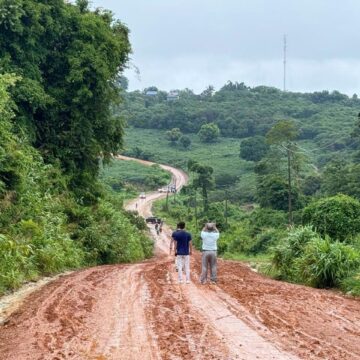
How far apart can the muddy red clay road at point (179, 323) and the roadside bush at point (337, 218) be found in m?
9.22

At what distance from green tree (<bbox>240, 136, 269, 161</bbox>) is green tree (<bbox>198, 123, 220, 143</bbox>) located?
18.4 meters

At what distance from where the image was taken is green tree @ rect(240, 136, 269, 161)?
356 ft

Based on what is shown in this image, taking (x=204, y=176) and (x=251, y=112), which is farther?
(x=251, y=112)

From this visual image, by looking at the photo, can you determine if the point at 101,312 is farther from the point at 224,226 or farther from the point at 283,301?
the point at 224,226

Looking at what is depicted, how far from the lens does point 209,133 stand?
129 metres

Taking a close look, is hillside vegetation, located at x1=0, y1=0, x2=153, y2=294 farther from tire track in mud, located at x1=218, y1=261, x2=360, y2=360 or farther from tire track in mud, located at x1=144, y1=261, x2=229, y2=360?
tire track in mud, located at x1=218, y1=261, x2=360, y2=360

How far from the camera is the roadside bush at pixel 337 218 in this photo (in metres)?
23.6

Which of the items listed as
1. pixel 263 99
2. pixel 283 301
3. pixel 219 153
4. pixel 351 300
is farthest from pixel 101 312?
pixel 263 99

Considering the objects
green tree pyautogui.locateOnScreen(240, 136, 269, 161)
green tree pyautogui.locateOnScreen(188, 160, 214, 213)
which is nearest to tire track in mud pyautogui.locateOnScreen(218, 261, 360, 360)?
green tree pyautogui.locateOnScreen(188, 160, 214, 213)

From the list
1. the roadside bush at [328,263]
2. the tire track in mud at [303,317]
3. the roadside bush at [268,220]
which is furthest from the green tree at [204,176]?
the tire track in mud at [303,317]

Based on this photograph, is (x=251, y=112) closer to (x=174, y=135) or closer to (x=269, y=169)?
(x=174, y=135)

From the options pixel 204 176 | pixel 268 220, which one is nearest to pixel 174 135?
pixel 204 176

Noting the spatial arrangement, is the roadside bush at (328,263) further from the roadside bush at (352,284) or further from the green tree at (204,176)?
the green tree at (204,176)

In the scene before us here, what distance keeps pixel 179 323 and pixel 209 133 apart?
4716 inches
